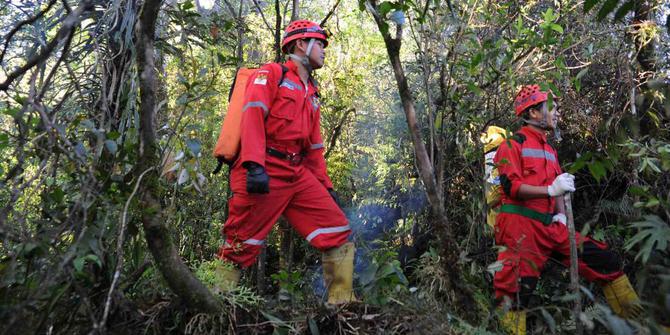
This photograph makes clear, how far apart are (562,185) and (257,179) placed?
79.4 inches

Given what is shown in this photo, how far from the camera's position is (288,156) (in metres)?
3.70

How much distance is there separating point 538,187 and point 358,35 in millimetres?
4737

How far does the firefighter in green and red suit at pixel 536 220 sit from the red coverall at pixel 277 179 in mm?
1181

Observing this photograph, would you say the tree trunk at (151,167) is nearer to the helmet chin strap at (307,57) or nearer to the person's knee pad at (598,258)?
the helmet chin strap at (307,57)

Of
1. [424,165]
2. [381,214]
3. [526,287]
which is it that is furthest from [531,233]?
[381,214]

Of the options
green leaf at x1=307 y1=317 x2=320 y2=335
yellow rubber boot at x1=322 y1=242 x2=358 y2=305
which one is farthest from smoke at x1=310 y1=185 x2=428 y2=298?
green leaf at x1=307 y1=317 x2=320 y2=335

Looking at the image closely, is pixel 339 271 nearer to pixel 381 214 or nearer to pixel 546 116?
pixel 546 116

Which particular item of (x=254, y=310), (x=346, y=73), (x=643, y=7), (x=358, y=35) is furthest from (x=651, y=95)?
(x=358, y=35)

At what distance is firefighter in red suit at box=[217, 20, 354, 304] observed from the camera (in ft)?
11.3

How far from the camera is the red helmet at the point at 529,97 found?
409cm

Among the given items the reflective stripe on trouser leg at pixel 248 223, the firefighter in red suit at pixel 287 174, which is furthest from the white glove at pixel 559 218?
the reflective stripe on trouser leg at pixel 248 223

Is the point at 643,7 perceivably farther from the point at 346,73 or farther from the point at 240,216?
the point at 240,216

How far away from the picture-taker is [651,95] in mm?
4344

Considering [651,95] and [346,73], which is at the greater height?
[346,73]
